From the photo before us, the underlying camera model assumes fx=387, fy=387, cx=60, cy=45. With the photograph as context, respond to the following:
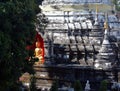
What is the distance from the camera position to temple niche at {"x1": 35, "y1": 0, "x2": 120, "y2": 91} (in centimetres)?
2159

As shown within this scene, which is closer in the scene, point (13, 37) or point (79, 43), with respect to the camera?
point (13, 37)

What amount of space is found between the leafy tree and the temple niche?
206 inches

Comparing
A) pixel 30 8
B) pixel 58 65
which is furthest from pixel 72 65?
pixel 30 8

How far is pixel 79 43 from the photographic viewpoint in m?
24.0

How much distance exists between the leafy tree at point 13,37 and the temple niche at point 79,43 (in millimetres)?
5222

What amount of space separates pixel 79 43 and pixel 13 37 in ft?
28.0

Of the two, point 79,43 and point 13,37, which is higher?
point 13,37

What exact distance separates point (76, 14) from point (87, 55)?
323cm

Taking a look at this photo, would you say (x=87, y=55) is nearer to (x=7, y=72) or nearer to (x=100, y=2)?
(x=100, y=2)

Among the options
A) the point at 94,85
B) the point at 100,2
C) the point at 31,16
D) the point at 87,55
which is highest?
the point at 100,2

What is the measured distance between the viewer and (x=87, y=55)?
76.8 ft

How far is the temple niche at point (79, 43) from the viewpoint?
2159 cm

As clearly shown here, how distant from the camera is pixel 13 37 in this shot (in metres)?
16.0

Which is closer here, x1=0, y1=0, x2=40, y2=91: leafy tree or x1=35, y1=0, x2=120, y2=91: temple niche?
x1=0, y1=0, x2=40, y2=91: leafy tree
